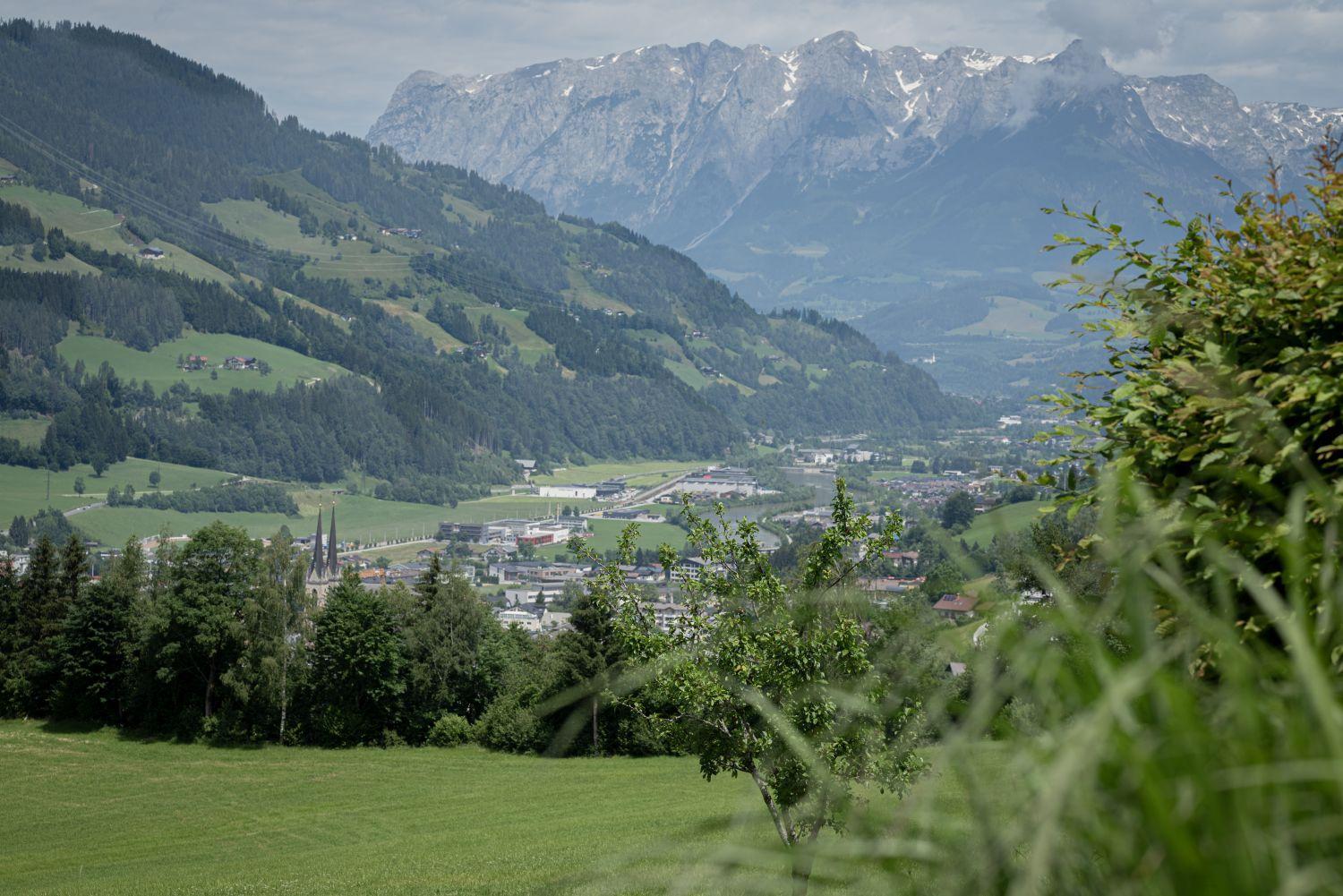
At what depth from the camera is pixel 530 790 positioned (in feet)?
107

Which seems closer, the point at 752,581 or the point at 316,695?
the point at 752,581

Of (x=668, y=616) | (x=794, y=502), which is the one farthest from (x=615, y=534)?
(x=668, y=616)

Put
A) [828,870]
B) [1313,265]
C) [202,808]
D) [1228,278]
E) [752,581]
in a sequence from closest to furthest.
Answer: [828,870], [1313,265], [1228,278], [752,581], [202,808]

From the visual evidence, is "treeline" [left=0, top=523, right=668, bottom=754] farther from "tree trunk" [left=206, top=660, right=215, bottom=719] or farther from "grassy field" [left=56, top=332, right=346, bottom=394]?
"grassy field" [left=56, top=332, right=346, bottom=394]

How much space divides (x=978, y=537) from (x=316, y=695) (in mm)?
52065

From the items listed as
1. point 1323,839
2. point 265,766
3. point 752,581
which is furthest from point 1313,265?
point 265,766

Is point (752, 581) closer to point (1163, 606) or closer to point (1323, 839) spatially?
point (1163, 606)

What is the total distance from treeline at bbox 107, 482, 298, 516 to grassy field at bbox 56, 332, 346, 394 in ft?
98.7

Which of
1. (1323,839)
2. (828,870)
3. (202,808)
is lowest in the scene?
(202,808)

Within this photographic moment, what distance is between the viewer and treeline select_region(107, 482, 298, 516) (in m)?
138

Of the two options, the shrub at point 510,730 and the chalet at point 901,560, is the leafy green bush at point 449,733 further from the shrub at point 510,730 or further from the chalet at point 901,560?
the chalet at point 901,560

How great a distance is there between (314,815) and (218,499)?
120330 millimetres

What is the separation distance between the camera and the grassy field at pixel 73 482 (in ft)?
428

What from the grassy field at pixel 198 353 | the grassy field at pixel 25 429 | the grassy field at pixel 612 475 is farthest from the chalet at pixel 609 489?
the grassy field at pixel 25 429
